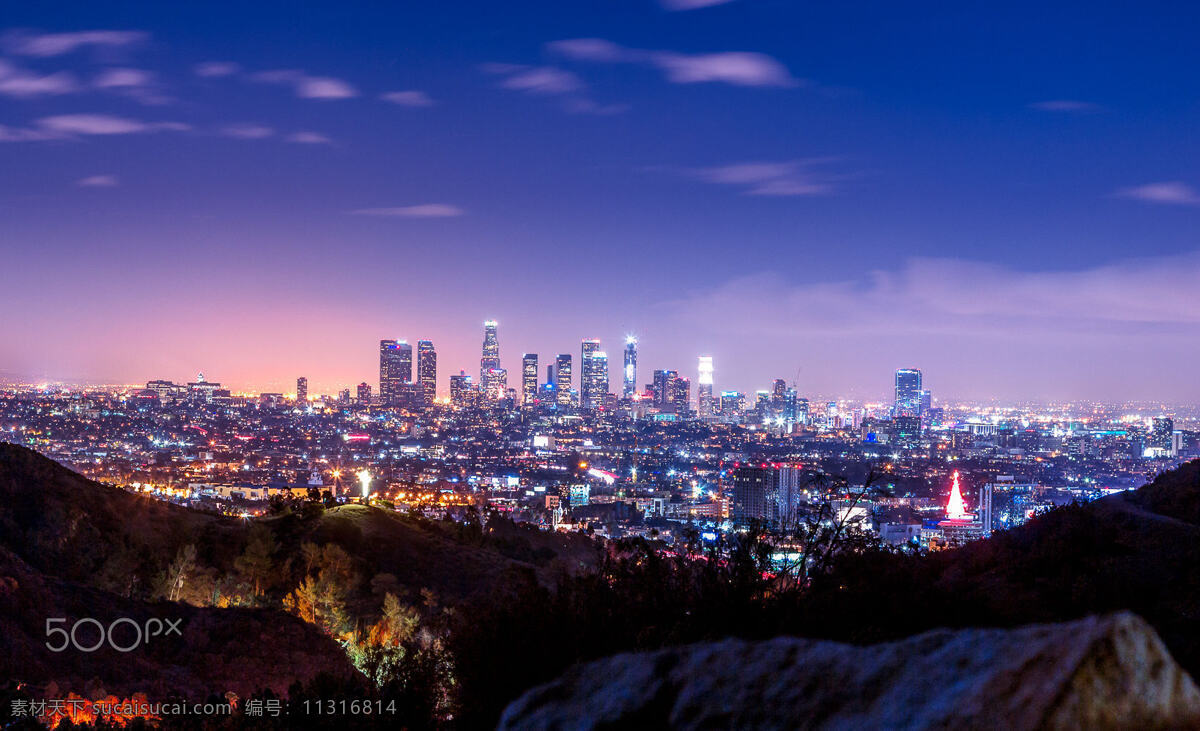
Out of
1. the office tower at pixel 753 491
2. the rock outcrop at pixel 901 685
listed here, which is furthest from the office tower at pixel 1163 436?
the rock outcrop at pixel 901 685

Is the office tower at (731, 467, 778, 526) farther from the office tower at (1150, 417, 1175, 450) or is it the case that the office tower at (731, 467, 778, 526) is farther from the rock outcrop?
the rock outcrop

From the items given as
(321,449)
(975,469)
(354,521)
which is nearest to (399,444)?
(321,449)

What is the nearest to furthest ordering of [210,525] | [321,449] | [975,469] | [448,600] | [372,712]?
[372,712] → [448,600] → [210,525] → [975,469] → [321,449]

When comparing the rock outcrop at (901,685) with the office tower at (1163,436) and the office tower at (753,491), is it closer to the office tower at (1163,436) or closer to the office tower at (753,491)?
the office tower at (753,491)

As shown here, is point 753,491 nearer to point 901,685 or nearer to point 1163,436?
point 1163,436

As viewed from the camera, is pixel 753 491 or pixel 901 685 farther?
pixel 753 491

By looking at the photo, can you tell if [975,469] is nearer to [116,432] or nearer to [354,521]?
[354,521]

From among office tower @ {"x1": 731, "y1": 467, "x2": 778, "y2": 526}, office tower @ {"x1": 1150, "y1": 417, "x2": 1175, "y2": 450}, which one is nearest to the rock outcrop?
office tower @ {"x1": 731, "y1": 467, "x2": 778, "y2": 526}

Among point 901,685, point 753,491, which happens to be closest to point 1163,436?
point 753,491
